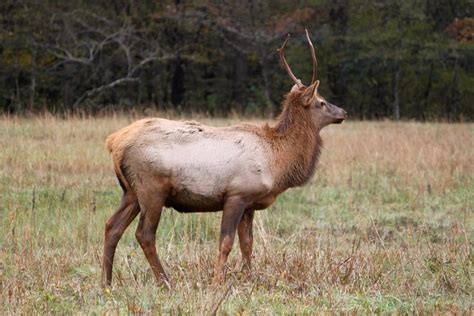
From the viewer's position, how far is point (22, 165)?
1318 cm

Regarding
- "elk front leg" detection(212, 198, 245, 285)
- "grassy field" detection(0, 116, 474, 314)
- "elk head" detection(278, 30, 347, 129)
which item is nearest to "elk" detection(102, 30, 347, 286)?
"elk front leg" detection(212, 198, 245, 285)

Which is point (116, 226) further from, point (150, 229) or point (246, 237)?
point (246, 237)

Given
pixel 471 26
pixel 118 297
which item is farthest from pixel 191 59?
pixel 118 297

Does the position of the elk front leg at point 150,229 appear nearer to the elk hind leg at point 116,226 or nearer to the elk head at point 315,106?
the elk hind leg at point 116,226

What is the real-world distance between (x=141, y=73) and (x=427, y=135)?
15.7 m

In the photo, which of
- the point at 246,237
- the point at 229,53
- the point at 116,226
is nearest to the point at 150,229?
the point at 116,226

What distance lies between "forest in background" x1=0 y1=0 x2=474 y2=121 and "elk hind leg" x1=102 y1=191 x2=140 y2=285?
20.6 meters

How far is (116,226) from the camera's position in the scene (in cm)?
771

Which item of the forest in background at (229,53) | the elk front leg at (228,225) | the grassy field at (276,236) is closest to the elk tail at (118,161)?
the grassy field at (276,236)

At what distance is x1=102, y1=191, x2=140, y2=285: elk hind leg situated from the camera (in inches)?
299

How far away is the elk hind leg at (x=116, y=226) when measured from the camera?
759cm

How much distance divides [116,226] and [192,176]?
2.62 feet

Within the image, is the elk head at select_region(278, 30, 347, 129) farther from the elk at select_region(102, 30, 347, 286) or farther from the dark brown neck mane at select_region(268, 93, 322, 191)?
the elk at select_region(102, 30, 347, 286)

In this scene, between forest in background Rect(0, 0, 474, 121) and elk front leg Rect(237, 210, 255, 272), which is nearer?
elk front leg Rect(237, 210, 255, 272)
